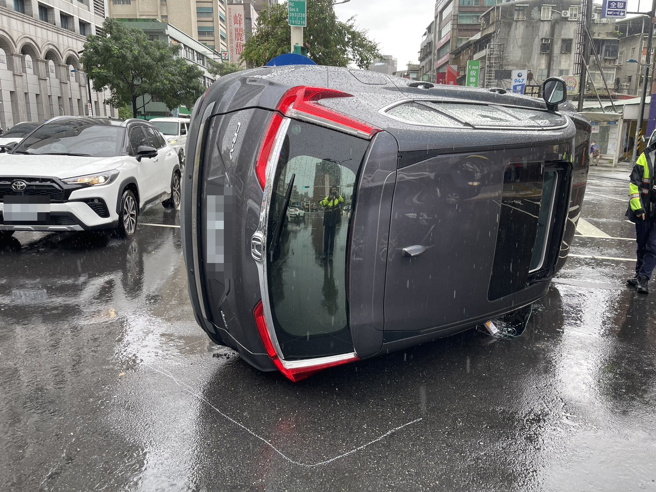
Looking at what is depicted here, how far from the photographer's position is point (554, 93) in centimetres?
419

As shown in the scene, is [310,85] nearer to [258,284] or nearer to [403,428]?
[258,284]

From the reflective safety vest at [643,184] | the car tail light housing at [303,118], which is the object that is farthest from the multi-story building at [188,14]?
the car tail light housing at [303,118]

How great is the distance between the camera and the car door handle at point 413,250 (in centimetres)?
292

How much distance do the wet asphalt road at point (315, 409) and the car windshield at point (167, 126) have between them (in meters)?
11.8

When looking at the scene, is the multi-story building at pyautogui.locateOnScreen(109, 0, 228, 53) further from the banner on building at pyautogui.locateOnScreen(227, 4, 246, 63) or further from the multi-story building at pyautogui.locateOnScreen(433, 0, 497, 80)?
the multi-story building at pyautogui.locateOnScreen(433, 0, 497, 80)

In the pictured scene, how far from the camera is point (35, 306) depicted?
15.4 ft

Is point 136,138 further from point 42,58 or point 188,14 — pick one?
point 188,14

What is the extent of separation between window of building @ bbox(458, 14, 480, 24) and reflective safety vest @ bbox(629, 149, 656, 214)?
79.5 meters

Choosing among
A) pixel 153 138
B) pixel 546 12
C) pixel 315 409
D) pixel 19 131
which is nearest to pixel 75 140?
pixel 153 138

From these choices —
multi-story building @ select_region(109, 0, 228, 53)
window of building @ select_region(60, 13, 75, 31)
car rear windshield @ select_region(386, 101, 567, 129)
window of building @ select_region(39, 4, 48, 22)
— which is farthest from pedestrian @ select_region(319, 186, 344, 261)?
multi-story building @ select_region(109, 0, 228, 53)

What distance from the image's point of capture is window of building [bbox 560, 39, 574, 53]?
176 feet

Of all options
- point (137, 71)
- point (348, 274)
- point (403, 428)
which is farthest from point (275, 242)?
point (137, 71)

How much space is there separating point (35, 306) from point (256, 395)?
2672mm

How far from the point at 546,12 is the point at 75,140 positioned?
56721 millimetres
